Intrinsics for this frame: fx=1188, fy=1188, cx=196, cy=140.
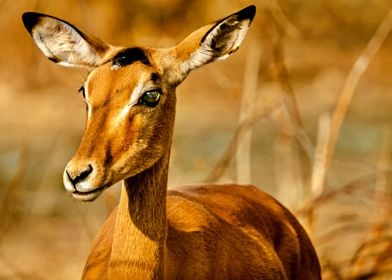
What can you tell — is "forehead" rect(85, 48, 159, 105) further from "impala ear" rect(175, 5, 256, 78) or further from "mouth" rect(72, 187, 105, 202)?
"mouth" rect(72, 187, 105, 202)

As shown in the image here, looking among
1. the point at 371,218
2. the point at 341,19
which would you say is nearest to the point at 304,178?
the point at 371,218

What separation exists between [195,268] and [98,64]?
89cm

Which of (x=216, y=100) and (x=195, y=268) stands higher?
(x=195, y=268)

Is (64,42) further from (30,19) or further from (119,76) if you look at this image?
(119,76)

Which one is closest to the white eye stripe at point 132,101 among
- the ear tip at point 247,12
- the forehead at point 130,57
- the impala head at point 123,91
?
the impala head at point 123,91

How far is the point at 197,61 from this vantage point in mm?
4602

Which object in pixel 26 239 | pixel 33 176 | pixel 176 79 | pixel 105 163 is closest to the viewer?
pixel 105 163

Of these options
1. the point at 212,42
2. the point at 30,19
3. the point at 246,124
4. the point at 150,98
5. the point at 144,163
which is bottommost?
the point at 246,124

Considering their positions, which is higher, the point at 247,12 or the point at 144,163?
the point at 247,12

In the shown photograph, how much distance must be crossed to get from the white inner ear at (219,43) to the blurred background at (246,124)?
1.77 m

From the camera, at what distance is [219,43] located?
4.67 metres

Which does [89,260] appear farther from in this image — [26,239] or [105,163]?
[26,239]

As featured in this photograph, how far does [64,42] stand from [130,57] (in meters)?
0.46

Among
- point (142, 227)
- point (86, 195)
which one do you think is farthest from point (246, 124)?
point (86, 195)
